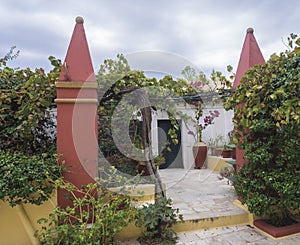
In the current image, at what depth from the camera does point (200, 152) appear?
288 inches

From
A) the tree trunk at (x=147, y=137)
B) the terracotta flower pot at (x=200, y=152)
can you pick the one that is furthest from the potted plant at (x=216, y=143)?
the tree trunk at (x=147, y=137)

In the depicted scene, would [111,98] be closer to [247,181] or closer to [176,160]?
[247,181]

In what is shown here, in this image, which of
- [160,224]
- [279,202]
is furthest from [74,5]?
[279,202]

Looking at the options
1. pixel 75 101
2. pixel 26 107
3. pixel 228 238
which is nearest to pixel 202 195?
pixel 228 238

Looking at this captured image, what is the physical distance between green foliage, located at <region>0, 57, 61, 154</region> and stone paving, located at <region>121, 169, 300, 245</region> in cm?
194

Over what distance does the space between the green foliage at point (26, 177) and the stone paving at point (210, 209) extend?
1271mm

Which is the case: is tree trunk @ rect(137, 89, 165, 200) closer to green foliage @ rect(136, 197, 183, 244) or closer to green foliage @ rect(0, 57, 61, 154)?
green foliage @ rect(136, 197, 183, 244)

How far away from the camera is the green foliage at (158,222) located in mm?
2855

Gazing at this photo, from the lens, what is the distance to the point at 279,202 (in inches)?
119

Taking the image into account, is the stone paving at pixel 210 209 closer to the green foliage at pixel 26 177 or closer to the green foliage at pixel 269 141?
the green foliage at pixel 269 141

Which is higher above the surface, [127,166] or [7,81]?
[7,81]

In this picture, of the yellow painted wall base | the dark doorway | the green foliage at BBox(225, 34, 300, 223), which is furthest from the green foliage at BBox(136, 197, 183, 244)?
the dark doorway

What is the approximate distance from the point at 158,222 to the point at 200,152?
4.65 metres

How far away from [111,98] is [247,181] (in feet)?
7.89
